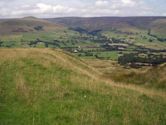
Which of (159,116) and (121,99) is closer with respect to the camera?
(159,116)

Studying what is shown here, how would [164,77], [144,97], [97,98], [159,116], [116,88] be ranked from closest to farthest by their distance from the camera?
[159,116] < [97,98] < [144,97] < [116,88] < [164,77]

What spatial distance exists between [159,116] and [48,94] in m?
8.15

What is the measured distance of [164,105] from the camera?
1067 inches

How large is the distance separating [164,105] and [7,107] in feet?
37.8

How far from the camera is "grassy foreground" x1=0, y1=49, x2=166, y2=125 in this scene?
20.7m

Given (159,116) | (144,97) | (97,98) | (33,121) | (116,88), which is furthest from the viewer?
(116,88)

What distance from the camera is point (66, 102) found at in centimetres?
2409

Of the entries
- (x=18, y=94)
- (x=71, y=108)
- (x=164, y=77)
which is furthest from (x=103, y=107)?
(x=164, y=77)

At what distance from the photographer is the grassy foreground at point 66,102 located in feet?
68.0

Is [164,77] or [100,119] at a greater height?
[100,119]

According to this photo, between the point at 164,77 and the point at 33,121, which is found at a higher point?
the point at 33,121

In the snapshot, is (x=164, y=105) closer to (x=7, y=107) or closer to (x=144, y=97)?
(x=144, y=97)

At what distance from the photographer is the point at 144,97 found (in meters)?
29.0

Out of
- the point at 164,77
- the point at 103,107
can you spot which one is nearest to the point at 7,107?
the point at 103,107
